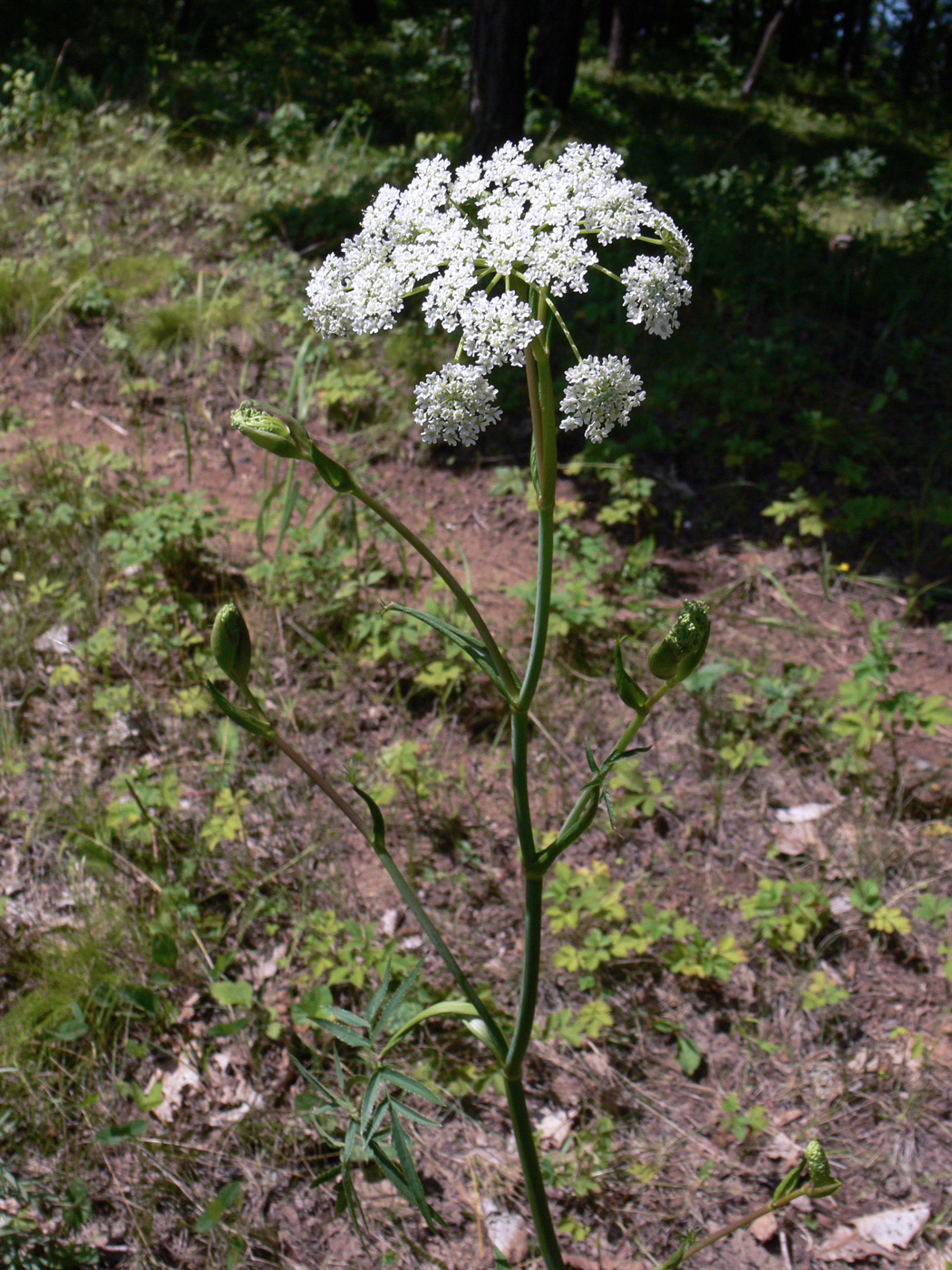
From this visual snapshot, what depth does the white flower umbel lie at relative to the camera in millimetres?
1017

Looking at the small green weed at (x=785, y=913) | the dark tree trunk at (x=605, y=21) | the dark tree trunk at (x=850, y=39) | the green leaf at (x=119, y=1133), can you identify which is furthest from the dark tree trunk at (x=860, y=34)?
the green leaf at (x=119, y=1133)

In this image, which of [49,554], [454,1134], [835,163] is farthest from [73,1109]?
[835,163]

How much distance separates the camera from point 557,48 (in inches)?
273

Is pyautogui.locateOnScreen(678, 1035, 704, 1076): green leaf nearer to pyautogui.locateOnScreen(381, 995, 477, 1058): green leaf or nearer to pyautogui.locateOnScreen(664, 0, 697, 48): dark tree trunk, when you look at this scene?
pyautogui.locateOnScreen(381, 995, 477, 1058): green leaf

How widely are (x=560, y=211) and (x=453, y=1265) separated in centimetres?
180

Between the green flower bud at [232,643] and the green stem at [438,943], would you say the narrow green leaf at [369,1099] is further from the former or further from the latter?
the green flower bud at [232,643]

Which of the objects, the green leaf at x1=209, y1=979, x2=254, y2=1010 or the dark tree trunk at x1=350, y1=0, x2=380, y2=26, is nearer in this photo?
the green leaf at x1=209, y1=979, x2=254, y2=1010

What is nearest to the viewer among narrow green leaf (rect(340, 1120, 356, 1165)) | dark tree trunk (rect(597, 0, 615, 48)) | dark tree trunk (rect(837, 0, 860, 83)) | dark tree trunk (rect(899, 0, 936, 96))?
narrow green leaf (rect(340, 1120, 356, 1165))

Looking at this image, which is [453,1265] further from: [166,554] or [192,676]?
[166,554]

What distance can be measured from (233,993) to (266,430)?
4.43ft

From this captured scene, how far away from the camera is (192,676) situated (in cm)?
266

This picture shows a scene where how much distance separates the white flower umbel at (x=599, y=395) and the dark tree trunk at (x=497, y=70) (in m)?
4.41

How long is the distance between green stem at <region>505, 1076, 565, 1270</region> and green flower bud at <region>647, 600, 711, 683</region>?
0.64 metres

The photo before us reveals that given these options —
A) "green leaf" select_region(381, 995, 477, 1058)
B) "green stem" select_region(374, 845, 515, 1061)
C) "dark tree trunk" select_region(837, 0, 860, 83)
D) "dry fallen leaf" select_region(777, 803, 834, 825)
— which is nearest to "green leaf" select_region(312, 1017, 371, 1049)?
"green leaf" select_region(381, 995, 477, 1058)
